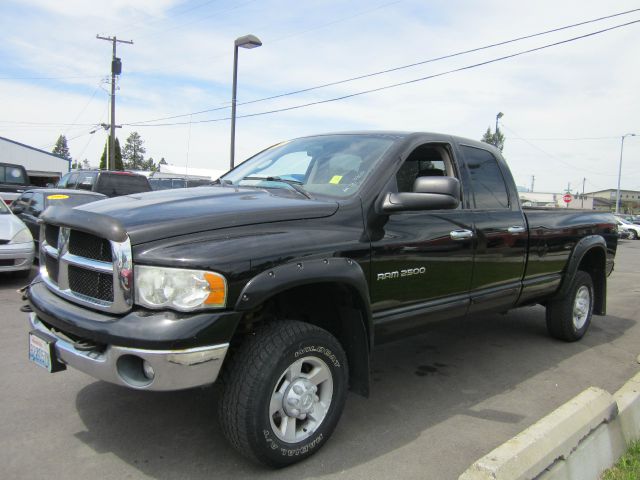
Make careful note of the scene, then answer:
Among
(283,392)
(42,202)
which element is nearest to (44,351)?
(283,392)

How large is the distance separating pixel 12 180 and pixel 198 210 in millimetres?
16177

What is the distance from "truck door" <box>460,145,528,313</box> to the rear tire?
1.12m

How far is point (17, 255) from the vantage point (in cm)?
742

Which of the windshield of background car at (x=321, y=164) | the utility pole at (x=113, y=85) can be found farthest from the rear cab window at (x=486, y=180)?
the utility pole at (x=113, y=85)

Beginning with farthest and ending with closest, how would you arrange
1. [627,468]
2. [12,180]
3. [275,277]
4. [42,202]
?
1. [12,180]
2. [42,202]
3. [627,468]
4. [275,277]

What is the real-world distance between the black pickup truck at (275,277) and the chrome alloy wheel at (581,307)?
1.92 meters

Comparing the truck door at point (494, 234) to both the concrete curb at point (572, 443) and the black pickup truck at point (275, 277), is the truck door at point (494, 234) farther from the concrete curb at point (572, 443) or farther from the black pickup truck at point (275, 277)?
the concrete curb at point (572, 443)

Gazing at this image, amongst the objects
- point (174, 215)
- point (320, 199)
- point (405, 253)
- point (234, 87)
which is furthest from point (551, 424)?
point (234, 87)

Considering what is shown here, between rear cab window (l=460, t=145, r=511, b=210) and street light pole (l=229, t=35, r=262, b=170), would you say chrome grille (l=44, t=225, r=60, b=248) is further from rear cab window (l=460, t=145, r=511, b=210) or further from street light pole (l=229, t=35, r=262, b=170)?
street light pole (l=229, t=35, r=262, b=170)

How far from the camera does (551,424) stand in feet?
8.77

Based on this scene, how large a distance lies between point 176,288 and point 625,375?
13.7 feet

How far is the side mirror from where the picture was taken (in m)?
3.17

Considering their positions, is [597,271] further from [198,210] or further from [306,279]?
[198,210]

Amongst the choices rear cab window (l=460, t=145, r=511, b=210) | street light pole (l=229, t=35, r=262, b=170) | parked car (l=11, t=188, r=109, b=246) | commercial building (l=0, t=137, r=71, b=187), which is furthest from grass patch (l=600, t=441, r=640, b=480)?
commercial building (l=0, t=137, r=71, b=187)
